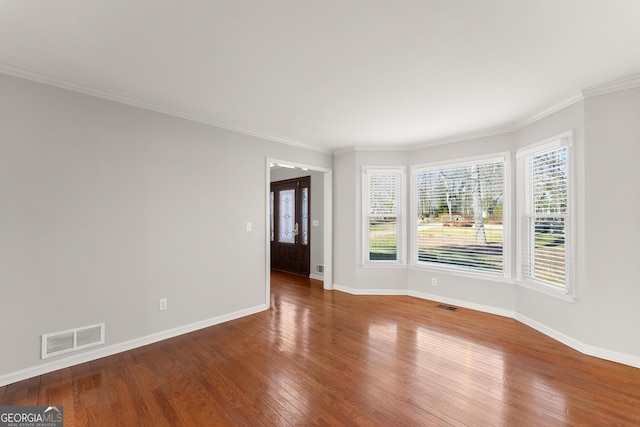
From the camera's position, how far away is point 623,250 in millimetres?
2795

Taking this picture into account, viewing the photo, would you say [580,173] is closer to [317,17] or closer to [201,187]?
[317,17]

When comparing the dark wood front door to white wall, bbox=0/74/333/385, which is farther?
the dark wood front door

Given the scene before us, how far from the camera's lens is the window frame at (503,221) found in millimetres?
4109

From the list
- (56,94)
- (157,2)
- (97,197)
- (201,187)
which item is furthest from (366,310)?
(56,94)

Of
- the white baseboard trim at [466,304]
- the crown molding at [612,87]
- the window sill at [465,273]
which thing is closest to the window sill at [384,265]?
the window sill at [465,273]

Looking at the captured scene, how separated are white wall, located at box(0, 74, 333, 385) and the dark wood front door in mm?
2626

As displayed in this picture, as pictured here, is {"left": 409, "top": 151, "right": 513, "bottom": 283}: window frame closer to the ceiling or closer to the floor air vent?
the floor air vent

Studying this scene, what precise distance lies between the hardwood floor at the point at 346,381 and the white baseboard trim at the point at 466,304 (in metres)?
0.48

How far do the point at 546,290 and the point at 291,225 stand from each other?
504 centimetres

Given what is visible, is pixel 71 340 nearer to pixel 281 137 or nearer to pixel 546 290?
pixel 281 137

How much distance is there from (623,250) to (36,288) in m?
5.45

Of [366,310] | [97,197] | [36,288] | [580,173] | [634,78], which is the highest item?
[634,78]

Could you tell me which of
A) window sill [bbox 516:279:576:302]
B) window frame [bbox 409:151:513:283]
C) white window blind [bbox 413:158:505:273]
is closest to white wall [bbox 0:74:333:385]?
window frame [bbox 409:151:513:283]

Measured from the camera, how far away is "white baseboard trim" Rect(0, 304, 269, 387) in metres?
2.47
